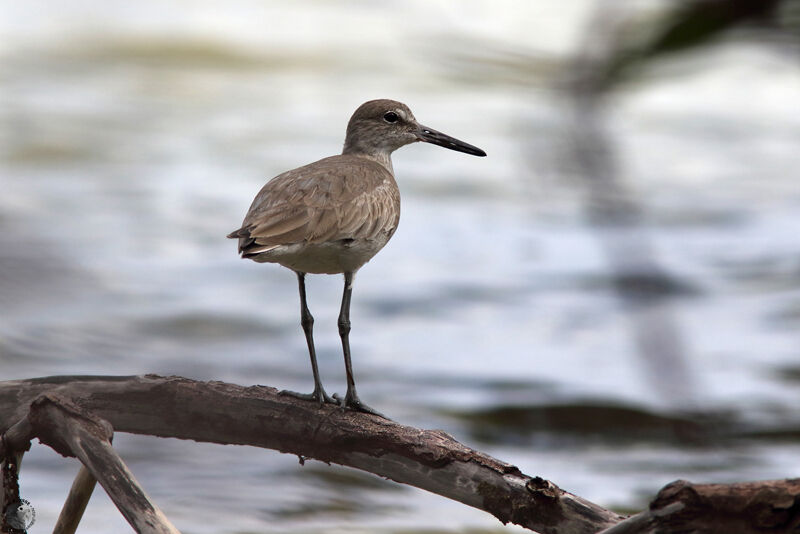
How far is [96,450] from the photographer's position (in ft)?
8.21

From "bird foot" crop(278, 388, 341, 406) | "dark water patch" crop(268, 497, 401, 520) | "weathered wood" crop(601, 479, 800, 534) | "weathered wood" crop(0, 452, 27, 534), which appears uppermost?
"dark water patch" crop(268, 497, 401, 520)

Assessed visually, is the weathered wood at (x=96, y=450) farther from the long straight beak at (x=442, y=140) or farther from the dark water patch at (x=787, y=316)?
the dark water patch at (x=787, y=316)

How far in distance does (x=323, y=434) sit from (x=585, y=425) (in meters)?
4.58

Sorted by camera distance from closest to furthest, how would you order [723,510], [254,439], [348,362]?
[723,510]
[254,439]
[348,362]

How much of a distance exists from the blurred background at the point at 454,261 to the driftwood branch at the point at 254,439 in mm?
422

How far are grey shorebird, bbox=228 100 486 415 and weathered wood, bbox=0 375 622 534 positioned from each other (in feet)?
0.84

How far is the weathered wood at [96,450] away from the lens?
2.43 m

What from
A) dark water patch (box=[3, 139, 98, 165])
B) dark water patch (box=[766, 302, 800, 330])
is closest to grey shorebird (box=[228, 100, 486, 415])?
dark water patch (box=[766, 302, 800, 330])

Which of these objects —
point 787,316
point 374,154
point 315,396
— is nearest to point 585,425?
point 787,316

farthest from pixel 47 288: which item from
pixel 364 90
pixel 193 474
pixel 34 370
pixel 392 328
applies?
pixel 364 90

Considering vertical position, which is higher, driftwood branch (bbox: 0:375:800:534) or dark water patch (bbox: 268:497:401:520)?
dark water patch (bbox: 268:497:401:520)

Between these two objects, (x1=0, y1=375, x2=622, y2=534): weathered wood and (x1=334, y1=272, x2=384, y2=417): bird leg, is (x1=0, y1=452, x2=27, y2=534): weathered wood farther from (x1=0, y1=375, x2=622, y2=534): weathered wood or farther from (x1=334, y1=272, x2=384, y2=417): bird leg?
(x1=334, y1=272, x2=384, y2=417): bird leg

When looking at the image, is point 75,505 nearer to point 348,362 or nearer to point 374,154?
point 348,362

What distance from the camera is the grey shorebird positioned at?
3346 mm
